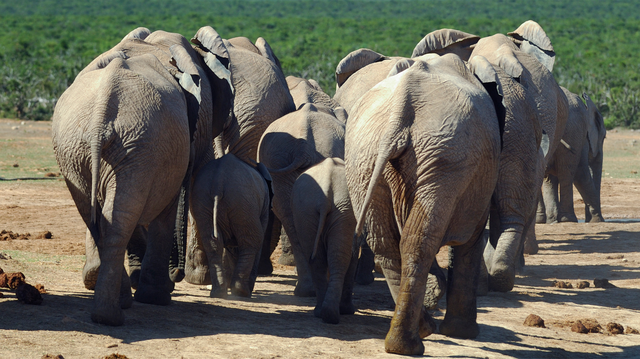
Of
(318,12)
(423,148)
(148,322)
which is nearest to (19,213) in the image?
(148,322)

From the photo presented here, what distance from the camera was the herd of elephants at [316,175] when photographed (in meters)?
4.43

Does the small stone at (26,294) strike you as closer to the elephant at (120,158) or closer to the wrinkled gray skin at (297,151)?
the elephant at (120,158)

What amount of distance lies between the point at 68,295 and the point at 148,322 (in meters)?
0.87

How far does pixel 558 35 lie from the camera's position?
65.8 metres

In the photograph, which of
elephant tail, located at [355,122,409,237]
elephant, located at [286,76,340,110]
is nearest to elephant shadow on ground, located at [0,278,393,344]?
elephant tail, located at [355,122,409,237]

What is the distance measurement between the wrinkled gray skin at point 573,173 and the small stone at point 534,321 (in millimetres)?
5766

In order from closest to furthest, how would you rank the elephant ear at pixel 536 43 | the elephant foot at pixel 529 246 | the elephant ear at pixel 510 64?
the elephant ear at pixel 510 64 → the elephant ear at pixel 536 43 → the elephant foot at pixel 529 246

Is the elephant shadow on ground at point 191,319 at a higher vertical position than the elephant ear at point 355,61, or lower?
lower

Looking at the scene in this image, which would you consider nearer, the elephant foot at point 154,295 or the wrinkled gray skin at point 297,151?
the elephant foot at point 154,295

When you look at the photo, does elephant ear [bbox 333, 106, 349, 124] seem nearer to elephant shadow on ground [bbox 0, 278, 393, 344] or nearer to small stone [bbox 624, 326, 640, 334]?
elephant shadow on ground [bbox 0, 278, 393, 344]

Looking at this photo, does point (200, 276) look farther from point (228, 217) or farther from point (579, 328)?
point (579, 328)

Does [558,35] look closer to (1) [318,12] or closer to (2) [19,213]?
(1) [318,12]

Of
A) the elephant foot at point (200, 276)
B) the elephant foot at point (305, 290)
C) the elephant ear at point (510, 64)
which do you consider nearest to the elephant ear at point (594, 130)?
the elephant ear at point (510, 64)

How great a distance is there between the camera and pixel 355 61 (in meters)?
9.43
